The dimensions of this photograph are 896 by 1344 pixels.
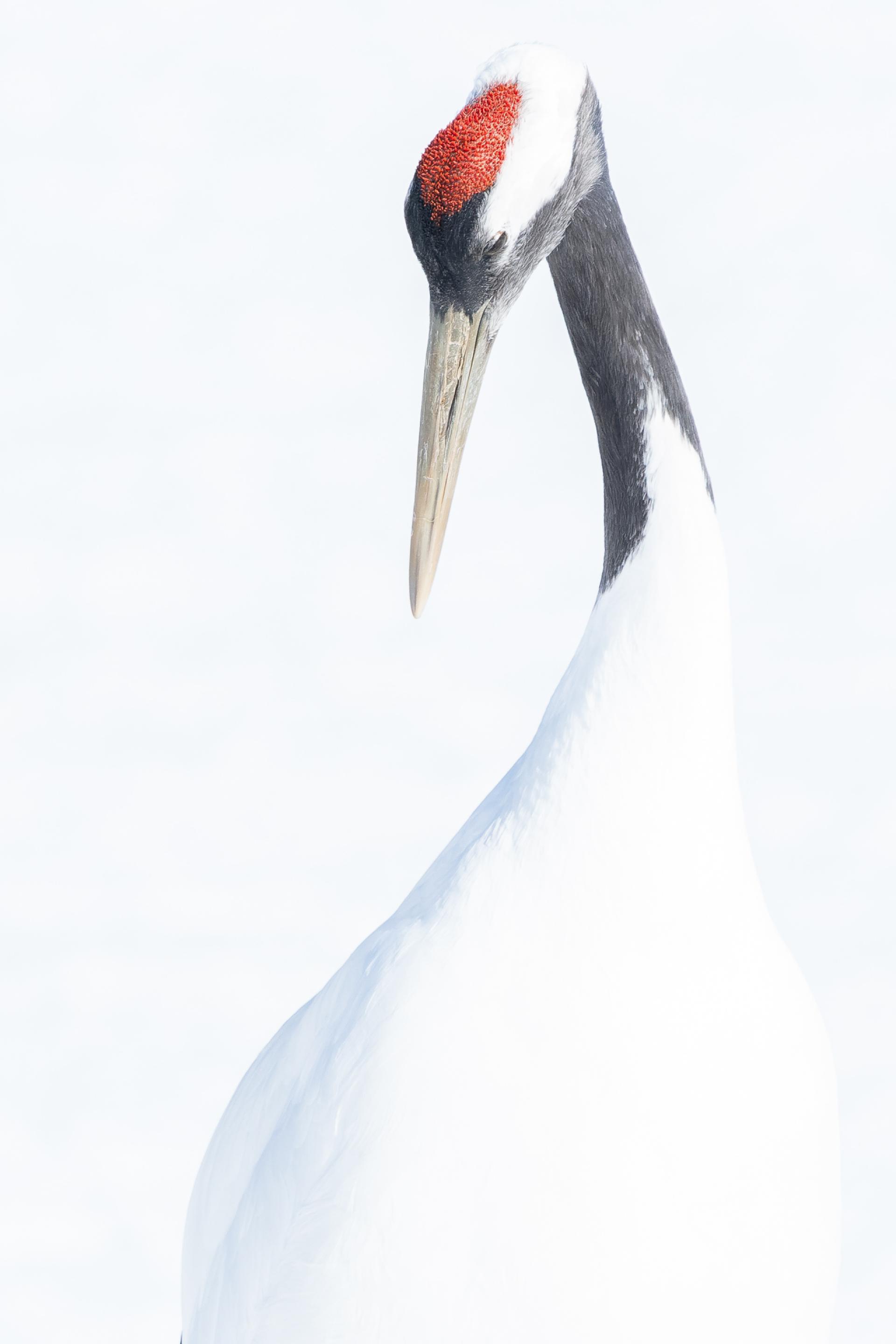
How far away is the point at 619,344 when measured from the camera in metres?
1.68

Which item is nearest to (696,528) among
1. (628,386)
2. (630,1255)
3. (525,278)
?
(628,386)

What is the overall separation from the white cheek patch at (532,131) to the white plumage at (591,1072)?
0.23 meters

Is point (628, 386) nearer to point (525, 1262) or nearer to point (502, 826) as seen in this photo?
point (502, 826)

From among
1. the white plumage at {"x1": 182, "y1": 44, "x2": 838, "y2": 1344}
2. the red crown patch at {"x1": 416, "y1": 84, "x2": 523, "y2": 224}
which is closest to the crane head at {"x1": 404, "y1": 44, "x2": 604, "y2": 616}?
the red crown patch at {"x1": 416, "y1": 84, "x2": 523, "y2": 224}

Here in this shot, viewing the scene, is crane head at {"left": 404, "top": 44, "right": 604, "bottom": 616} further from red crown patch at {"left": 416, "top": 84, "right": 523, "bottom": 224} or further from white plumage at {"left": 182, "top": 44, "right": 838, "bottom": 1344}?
white plumage at {"left": 182, "top": 44, "right": 838, "bottom": 1344}

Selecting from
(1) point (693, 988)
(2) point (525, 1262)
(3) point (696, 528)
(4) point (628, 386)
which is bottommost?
(2) point (525, 1262)

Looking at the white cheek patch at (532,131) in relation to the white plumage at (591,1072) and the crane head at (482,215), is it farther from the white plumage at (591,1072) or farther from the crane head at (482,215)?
the white plumage at (591,1072)

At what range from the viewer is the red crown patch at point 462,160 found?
4.99 ft

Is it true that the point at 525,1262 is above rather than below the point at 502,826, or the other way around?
below

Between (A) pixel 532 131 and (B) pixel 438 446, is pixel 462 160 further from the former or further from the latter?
(B) pixel 438 446

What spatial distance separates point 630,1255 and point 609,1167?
8 cm

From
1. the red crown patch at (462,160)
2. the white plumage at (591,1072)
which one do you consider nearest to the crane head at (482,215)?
the red crown patch at (462,160)

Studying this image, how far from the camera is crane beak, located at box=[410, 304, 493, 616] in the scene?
1.68 m

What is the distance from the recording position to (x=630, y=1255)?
1640 mm
